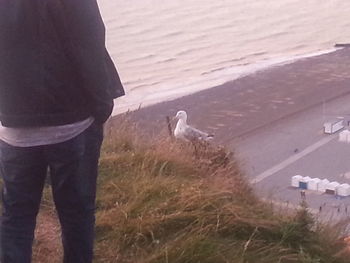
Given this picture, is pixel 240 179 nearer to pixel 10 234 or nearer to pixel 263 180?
pixel 10 234

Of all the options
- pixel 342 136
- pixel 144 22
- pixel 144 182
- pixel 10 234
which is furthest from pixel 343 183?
pixel 144 22

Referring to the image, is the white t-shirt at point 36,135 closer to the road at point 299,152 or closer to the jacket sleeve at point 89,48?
the jacket sleeve at point 89,48

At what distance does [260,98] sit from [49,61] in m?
16.2

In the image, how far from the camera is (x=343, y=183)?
41.7 feet

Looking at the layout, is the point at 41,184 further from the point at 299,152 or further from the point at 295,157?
the point at 299,152

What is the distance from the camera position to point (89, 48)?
329cm

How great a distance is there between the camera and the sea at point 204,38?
21.2 metres

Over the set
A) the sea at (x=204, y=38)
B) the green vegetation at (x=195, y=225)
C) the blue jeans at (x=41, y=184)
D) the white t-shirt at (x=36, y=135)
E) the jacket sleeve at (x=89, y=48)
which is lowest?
the sea at (x=204, y=38)

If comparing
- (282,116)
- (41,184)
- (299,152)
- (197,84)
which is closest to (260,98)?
(282,116)

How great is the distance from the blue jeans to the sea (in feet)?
40.3

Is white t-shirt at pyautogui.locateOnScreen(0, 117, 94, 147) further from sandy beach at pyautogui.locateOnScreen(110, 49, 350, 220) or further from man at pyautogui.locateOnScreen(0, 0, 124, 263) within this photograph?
sandy beach at pyautogui.locateOnScreen(110, 49, 350, 220)

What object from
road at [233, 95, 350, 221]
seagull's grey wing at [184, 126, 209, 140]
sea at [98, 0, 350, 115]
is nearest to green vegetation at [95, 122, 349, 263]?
seagull's grey wing at [184, 126, 209, 140]

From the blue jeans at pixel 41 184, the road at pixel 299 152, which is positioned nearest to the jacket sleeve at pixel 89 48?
Answer: the blue jeans at pixel 41 184

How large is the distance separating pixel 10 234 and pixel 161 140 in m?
3.82
